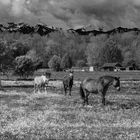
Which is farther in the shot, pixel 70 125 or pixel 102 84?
pixel 102 84

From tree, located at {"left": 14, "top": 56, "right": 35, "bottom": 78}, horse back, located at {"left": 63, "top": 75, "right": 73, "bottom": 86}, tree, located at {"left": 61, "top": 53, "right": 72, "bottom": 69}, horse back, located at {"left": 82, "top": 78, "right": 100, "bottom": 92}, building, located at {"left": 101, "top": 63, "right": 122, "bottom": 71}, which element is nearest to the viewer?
horse back, located at {"left": 82, "top": 78, "right": 100, "bottom": 92}

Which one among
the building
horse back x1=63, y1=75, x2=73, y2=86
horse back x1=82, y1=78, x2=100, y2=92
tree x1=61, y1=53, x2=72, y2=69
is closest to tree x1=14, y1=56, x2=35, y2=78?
horse back x1=63, y1=75, x2=73, y2=86

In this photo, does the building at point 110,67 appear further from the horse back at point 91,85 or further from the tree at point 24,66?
the horse back at point 91,85

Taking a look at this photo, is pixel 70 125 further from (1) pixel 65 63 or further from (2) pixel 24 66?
(1) pixel 65 63

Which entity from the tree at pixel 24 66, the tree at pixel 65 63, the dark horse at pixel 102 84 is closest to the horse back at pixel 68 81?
the dark horse at pixel 102 84

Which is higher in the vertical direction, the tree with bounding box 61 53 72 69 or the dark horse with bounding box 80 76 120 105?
the tree with bounding box 61 53 72 69

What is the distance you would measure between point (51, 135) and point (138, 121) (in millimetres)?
6192

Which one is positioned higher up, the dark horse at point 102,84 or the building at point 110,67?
the building at point 110,67

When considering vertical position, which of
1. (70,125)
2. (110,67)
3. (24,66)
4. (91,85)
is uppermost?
(110,67)

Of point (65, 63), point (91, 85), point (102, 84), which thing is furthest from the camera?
point (65, 63)

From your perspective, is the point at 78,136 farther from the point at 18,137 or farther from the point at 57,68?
the point at 57,68

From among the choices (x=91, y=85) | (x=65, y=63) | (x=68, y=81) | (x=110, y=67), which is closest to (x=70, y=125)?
(x=91, y=85)

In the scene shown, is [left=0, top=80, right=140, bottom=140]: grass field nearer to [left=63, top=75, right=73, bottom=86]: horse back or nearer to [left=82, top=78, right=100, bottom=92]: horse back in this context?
[left=82, top=78, right=100, bottom=92]: horse back

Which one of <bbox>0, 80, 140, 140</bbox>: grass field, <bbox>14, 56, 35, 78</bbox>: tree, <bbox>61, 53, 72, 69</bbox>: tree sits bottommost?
<bbox>0, 80, 140, 140</bbox>: grass field
